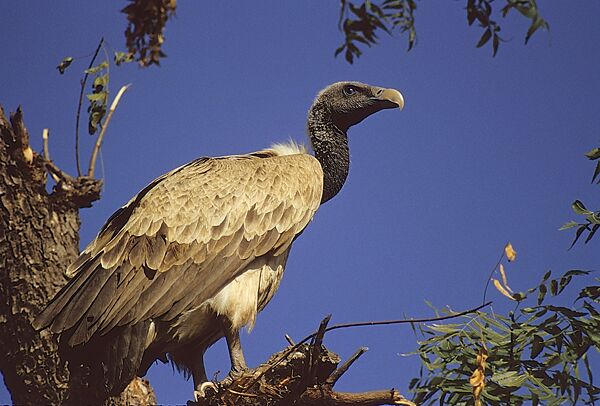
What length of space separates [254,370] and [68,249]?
150 cm

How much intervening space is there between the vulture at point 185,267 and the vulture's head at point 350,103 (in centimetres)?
80

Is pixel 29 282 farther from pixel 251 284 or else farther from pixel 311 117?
pixel 311 117

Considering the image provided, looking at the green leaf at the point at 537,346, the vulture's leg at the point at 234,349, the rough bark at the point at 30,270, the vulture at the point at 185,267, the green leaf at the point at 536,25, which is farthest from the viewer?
the vulture's leg at the point at 234,349

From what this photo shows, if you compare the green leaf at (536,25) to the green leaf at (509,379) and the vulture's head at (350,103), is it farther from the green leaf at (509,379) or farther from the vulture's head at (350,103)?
the vulture's head at (350,103)

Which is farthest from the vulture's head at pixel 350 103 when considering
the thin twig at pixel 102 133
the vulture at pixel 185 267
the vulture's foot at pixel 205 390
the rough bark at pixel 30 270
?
the vulture's foot at pixel 205 390

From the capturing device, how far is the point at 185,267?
5289 mm

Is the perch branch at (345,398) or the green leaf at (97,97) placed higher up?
the green leaf at (97,97)

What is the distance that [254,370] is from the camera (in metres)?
4.74

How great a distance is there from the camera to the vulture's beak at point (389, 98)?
658 cm

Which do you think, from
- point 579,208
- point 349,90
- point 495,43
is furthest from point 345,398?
point 349,90

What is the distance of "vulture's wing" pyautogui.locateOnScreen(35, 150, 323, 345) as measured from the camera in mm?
5016

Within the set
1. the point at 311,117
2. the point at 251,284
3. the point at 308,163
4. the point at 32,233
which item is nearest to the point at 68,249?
the point at 32,233

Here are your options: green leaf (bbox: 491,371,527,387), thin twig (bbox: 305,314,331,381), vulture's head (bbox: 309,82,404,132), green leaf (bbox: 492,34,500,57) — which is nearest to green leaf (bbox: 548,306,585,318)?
green leaf (bbox: 491,371,527,387)

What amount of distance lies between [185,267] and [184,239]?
19cm
